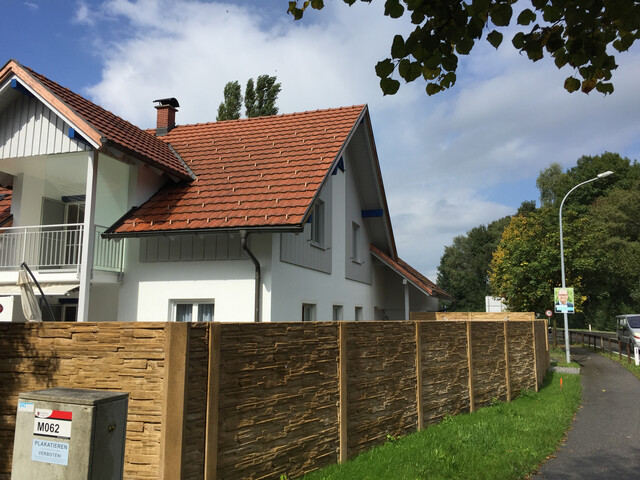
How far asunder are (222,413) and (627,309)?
6208cm

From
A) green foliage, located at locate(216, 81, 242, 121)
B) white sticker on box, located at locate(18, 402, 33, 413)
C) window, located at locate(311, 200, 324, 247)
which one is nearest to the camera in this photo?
white sticker on box, located at locate(18, 402, 33, 413)

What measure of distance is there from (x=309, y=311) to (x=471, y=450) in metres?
6.93

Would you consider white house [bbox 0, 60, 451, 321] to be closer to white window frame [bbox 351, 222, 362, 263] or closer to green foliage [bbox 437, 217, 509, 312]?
white window frame [bbox 351, 222, 362, 263]

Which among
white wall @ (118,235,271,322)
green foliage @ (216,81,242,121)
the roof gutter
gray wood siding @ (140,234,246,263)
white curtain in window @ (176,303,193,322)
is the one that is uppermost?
green foliage @ (216,81,242,121)

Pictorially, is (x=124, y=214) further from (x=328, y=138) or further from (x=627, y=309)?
(x=627, y=309)

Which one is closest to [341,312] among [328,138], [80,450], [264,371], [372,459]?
[328,138]

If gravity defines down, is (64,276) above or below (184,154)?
below

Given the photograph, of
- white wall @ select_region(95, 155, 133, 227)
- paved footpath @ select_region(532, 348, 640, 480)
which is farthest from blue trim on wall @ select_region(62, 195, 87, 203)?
paved footpath @ select_region(532, 348, 640, 480)

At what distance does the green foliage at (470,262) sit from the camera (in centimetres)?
7562

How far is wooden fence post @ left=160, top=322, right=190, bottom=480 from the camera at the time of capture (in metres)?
4.73

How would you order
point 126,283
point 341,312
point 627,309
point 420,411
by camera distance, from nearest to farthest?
point 420,411
point 126,283
point 341,312
point 627,309

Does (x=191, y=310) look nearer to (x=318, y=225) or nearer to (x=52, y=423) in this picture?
(x=318, y=225)

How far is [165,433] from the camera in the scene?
475 centimetres

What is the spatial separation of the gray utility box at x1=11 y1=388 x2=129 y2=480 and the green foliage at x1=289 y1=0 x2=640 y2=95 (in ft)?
10.4
